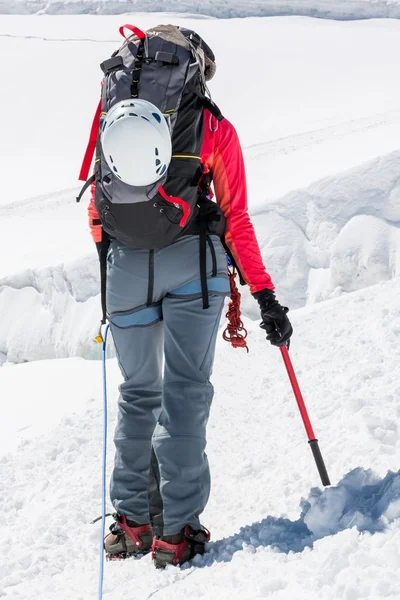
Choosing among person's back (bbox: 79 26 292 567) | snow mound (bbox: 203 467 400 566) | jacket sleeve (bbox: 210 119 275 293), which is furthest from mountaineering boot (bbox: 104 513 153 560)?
jacket sleeve (bbox: 210 119 275 293)

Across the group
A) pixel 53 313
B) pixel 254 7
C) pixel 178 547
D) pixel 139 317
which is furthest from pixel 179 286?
pixel 254 7

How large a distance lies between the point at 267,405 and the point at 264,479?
778 mm

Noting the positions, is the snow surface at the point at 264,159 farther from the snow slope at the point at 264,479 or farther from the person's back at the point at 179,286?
the person's back at the point at 179,286

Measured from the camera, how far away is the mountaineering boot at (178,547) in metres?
1.98

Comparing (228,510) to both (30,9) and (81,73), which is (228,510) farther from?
(30,9)

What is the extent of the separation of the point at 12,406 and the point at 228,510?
225 cm

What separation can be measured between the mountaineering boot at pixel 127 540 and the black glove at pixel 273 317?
29.5 inches

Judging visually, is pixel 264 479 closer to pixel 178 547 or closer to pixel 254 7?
pixel 178 547

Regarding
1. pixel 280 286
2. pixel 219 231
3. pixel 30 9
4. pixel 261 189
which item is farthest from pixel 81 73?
pixel 219 231

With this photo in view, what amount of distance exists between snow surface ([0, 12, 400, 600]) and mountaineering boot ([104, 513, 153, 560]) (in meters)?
0.07

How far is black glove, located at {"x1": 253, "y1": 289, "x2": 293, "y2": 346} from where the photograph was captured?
2.12 m

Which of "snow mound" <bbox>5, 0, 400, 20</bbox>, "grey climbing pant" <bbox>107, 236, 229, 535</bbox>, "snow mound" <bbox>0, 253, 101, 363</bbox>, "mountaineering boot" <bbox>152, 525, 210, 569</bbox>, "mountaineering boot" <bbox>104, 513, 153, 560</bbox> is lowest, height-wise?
"snow mound" <bbox>0, 253, 101, 363</bbox>

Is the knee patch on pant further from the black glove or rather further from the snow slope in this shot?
the snow slope

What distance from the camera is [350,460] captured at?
7.42 feet
